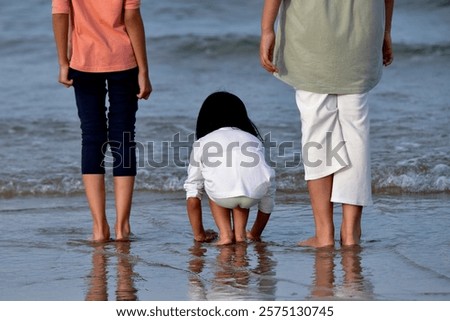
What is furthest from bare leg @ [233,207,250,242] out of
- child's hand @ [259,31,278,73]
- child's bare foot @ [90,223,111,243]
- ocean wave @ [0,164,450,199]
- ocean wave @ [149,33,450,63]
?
ocean wave @ [149,33,450,63]

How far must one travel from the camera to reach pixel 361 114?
473 centimetres

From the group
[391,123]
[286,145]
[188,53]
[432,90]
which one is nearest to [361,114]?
[286,145]

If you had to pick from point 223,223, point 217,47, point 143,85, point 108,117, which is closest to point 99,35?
point 143,85

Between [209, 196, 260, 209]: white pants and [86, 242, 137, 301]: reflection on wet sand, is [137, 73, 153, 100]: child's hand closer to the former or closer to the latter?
[209, 196, 260, 209]: white pants

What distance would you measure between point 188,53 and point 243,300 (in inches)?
334

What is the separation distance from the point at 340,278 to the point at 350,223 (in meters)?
0.67

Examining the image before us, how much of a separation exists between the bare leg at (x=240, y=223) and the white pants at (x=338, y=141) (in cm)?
44

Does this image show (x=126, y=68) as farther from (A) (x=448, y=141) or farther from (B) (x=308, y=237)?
(A) (x=448, y=141)

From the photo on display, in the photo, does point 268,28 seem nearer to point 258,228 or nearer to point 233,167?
point 233,167

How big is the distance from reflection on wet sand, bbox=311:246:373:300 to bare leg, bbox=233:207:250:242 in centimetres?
47

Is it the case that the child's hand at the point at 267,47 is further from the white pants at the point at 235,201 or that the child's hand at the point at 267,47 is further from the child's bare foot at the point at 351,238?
the child's bare foot at the point at 351,238

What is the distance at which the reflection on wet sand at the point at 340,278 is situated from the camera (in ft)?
12.9

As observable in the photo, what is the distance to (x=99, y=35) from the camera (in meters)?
5.04

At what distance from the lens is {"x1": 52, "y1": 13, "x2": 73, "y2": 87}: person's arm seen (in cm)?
499
